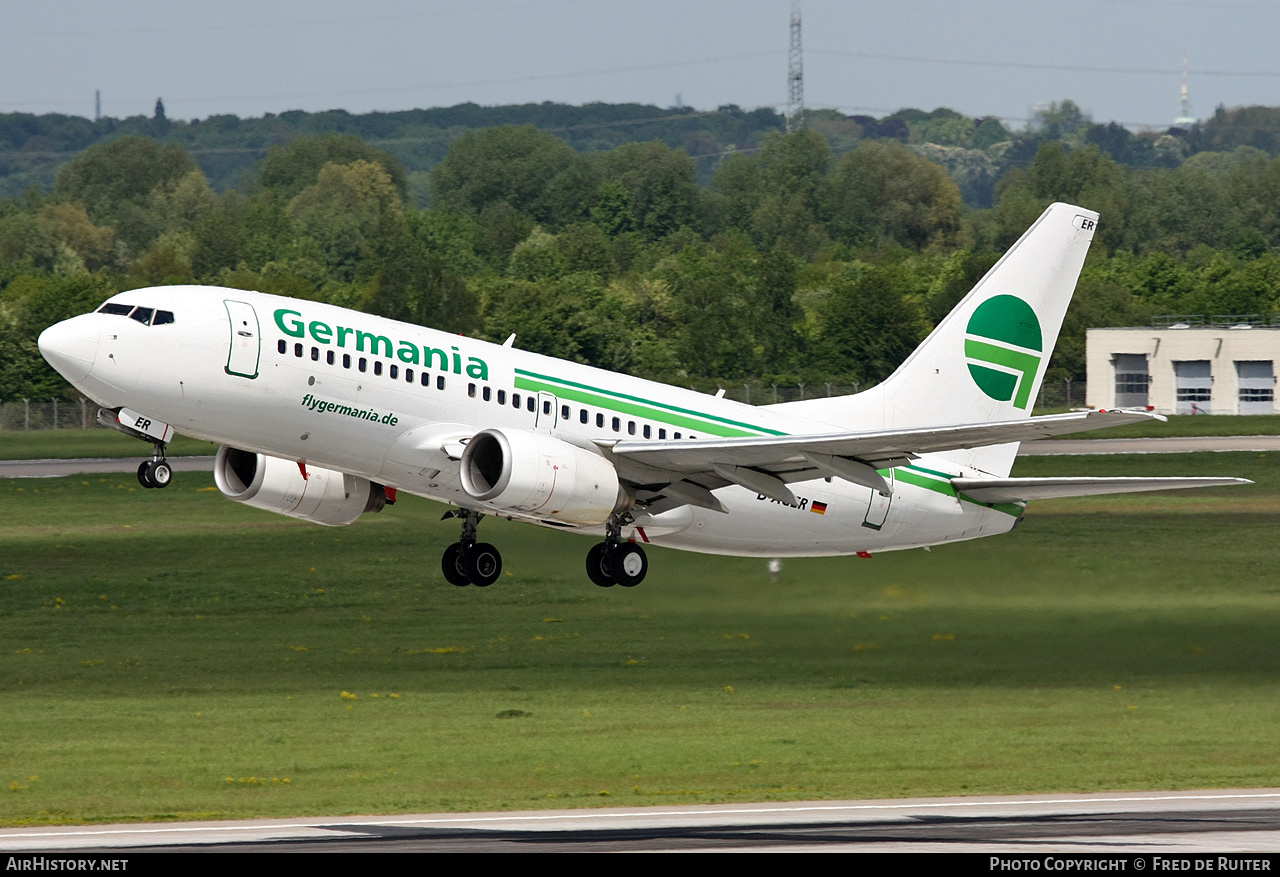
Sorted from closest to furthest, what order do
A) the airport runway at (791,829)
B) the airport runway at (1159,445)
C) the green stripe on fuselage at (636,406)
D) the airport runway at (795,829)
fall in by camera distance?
the green stripe on fuselage at (636,406) < the airport runway at (791,829) < the airport runway at (795,829) < the airport runway at (1159,445)

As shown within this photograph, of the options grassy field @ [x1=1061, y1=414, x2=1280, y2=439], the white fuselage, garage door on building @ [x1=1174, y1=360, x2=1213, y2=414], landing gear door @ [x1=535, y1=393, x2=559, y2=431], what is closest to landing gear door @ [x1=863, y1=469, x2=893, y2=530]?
Answer: the white fuselage

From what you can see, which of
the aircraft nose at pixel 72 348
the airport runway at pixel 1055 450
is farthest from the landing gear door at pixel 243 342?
the airport runway at pixel 1055 450

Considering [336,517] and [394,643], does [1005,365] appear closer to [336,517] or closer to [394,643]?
[336,517]

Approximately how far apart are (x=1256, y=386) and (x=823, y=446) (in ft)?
364

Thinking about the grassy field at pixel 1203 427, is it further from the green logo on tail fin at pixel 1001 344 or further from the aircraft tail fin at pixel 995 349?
the green logo on tail fin at pixel 1001 344

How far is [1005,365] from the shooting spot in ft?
169

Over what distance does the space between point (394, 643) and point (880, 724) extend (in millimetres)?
25563

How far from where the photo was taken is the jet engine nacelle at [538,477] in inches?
1576

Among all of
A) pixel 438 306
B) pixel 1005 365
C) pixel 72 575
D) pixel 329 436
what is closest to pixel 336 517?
pixel 329 436

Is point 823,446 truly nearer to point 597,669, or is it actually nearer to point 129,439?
point 597,669

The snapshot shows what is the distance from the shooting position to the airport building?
14200cm

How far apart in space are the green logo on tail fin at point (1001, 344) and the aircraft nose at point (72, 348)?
2430 centimetres

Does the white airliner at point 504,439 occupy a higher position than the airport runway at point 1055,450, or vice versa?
the white airliner at point 504,439

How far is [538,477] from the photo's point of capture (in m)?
40.2
